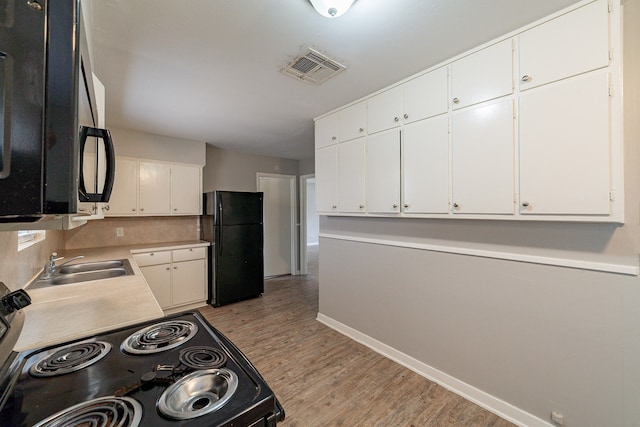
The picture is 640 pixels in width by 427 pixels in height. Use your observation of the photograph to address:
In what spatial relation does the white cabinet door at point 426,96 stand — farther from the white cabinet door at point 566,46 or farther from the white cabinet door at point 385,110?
the white cabinet door at point 566,46

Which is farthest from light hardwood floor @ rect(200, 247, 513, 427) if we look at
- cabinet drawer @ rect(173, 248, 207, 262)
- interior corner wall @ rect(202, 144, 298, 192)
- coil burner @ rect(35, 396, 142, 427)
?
interior corner wall @ rect(202, 144, 298, 192)

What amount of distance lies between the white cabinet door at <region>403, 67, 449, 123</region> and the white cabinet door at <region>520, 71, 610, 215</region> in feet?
1.73

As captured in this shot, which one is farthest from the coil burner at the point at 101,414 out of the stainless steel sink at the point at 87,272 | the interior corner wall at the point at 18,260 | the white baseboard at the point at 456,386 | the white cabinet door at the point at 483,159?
the white baseboard at the point at 456,386

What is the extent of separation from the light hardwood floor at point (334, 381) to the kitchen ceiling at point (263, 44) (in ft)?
8.12

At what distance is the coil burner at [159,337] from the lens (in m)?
0.99

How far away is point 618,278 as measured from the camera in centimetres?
137

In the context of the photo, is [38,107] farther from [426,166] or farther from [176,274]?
[176,274]

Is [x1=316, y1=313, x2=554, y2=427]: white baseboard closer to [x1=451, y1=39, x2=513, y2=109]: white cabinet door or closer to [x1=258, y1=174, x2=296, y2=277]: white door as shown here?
[x1=451, y1=39, x2=513, y2=109]: white cabinet door

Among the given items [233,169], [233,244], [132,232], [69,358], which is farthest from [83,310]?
[233,169]

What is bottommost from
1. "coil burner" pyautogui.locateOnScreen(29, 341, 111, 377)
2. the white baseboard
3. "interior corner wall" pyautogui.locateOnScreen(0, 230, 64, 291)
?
the white baseboard

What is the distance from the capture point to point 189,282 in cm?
366

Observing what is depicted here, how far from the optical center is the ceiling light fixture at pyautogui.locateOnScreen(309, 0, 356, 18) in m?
1.31

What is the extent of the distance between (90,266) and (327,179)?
8.18 ft

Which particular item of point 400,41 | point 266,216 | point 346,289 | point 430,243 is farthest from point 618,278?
point 266,216
